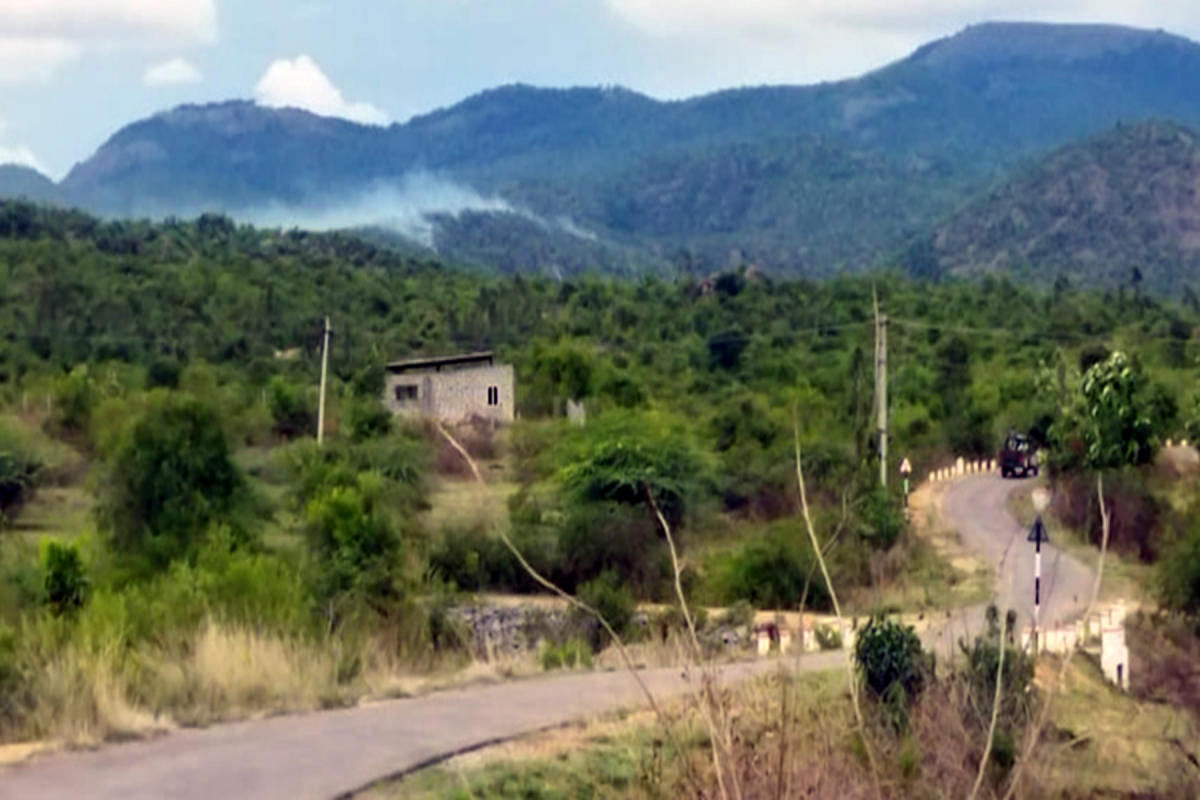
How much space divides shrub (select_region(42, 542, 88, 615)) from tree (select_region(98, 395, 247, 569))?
10083 millimetres

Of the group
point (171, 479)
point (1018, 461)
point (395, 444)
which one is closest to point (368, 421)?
point (395, 444)

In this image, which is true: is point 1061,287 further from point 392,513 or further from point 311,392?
point 392,513

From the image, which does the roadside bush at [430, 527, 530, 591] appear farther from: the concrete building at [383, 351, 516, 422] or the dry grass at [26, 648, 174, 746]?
the concrete building at [383, 351, 516, 422]

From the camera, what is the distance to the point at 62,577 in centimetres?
1719

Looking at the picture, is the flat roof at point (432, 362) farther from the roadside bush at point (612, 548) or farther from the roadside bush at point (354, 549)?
the roadside bush at point (354, 549)

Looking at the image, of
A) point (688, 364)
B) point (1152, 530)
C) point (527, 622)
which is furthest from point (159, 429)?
point (688, 364)

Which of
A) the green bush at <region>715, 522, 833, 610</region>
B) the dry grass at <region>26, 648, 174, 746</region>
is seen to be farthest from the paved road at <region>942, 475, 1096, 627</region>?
the dry grass at <region>26, 648, 174, 746</region>

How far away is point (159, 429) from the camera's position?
29.9 metres

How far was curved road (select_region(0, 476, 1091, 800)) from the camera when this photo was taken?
416 inches

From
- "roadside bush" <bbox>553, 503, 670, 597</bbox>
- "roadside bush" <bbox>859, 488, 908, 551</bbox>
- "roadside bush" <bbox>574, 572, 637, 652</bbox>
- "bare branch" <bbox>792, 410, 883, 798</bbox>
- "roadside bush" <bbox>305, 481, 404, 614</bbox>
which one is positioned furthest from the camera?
"roadside bush" <bbox>859, 488, 908, 551</bbox>

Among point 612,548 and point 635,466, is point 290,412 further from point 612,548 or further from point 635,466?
point 612,548

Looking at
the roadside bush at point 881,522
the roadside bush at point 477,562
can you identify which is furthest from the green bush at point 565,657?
the roadside bush at point 881,522

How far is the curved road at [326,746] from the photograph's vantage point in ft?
34.7

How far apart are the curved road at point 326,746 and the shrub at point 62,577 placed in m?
3.98
